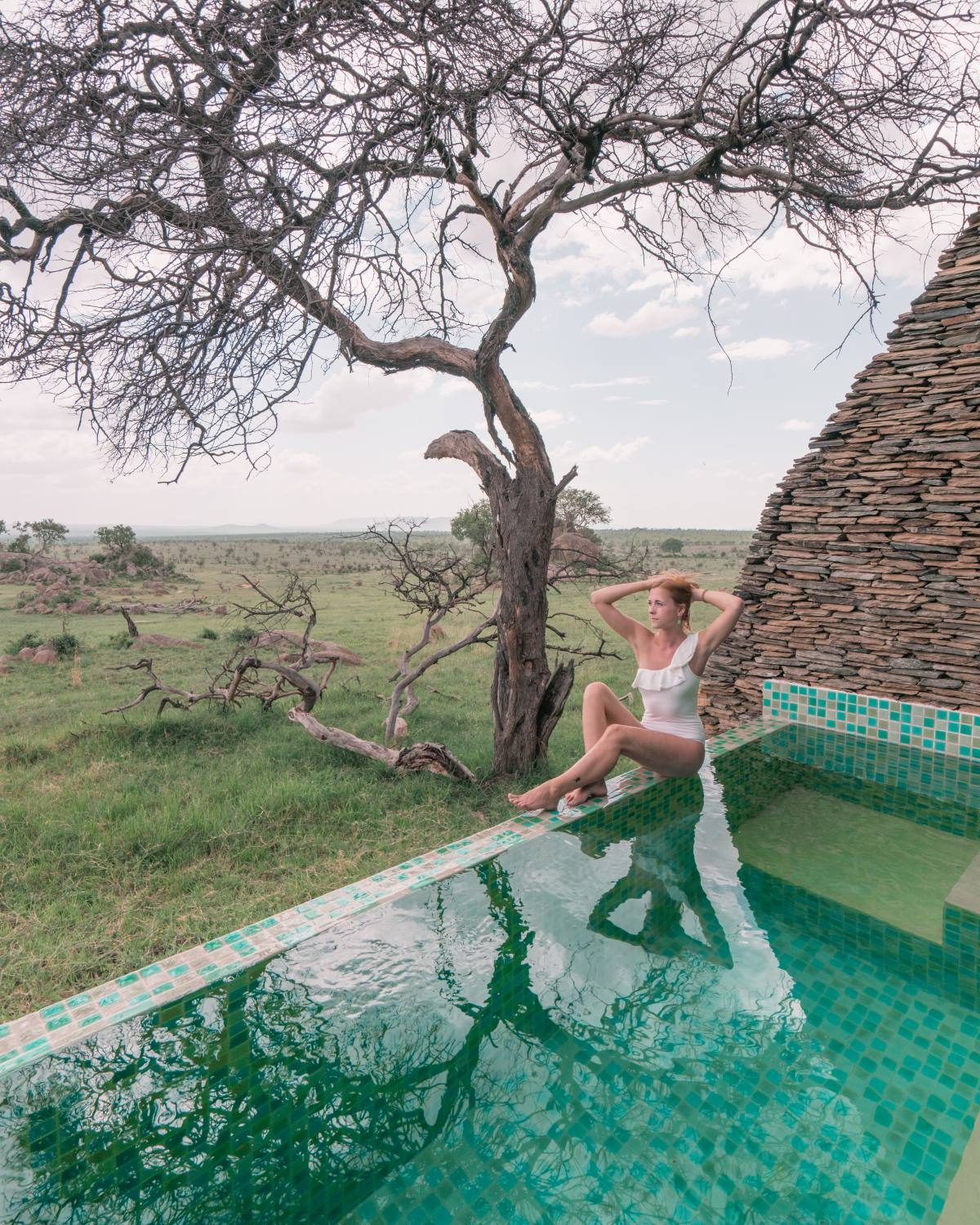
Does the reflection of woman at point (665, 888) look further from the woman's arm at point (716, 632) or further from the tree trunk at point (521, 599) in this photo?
the tree trunk at point (521, 599)

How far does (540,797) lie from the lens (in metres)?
3.38

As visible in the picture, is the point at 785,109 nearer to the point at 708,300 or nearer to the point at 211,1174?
the point at 708,300

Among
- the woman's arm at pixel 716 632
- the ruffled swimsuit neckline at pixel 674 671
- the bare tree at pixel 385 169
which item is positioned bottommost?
the ruffled swimsuit neckline at pixel 674 671

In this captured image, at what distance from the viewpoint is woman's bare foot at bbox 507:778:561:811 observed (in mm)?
3367

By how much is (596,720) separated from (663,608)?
69cm

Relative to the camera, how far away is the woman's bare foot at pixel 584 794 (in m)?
3.49

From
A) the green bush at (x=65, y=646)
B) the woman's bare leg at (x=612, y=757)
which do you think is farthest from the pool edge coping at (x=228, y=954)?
the green bush at (x=65, y=646)

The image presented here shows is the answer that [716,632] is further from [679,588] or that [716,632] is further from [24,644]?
[24,644]

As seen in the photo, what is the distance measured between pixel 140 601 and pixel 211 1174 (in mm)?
14893

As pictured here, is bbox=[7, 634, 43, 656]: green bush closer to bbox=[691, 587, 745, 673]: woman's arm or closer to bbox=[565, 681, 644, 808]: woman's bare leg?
bbox=[565, 681, 644, 808]: woman's bare leg

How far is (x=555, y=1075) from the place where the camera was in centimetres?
207

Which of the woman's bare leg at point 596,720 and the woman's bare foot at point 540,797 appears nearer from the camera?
the woman's bare foot at point 540,797

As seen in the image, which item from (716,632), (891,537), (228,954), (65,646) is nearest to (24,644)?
(65,646)

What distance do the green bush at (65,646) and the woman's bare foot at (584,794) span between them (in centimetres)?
870
